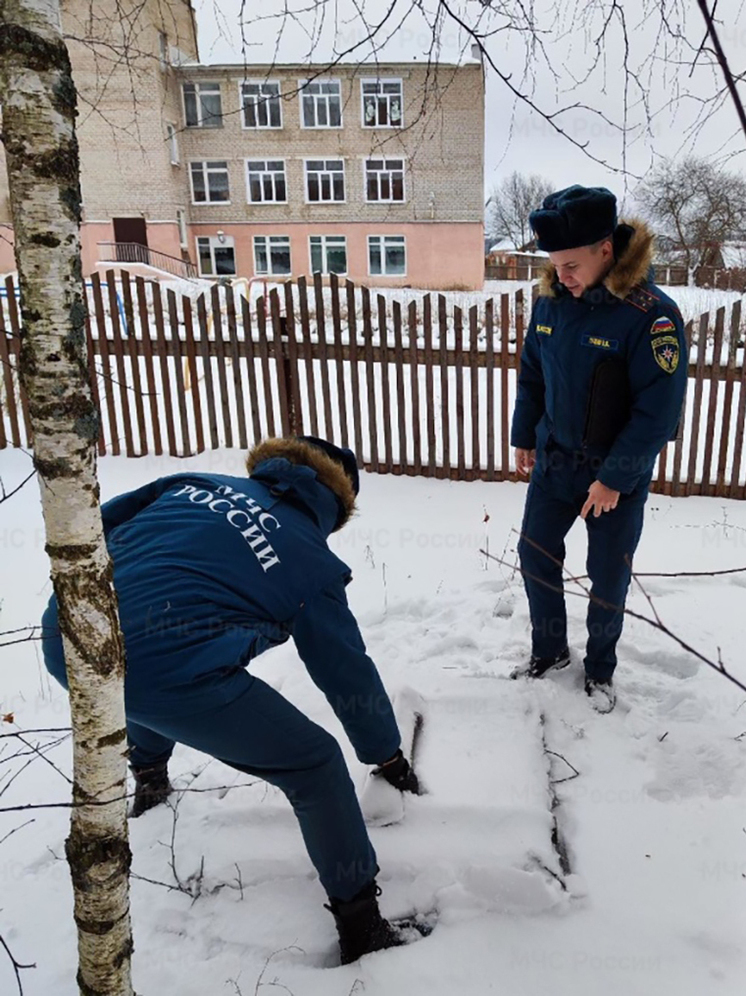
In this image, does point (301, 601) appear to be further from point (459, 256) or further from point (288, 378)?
point (459, 256)

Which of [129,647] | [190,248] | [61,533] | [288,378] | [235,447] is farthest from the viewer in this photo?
[190,248]

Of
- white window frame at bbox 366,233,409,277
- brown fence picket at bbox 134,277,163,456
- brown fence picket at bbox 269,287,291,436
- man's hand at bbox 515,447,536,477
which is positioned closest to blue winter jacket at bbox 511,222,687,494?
man's hand at bbox 515,447,536,477

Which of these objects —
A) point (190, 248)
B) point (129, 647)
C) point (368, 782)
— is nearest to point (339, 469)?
point (129, 647)

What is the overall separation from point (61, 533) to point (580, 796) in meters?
2.02

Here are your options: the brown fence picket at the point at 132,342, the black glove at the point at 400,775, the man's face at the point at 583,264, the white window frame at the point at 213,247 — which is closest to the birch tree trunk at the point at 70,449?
the black glove at the point at 400,775

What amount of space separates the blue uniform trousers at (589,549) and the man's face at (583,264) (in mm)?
674

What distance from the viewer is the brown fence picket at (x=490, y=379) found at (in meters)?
5.59

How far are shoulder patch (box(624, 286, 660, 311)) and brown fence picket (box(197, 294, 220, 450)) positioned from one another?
4160 mm

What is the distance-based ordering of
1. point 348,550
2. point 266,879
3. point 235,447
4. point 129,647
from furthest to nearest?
point 235,447
point 348,550
point 266,879
point 129,647

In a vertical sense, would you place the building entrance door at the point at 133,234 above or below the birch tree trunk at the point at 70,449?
above

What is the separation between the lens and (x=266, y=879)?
7.49ft

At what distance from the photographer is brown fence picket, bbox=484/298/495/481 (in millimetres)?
5594

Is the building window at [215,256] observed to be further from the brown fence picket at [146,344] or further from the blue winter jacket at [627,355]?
the blue winter jacket at [627,355]

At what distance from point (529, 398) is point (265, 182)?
2893cm
